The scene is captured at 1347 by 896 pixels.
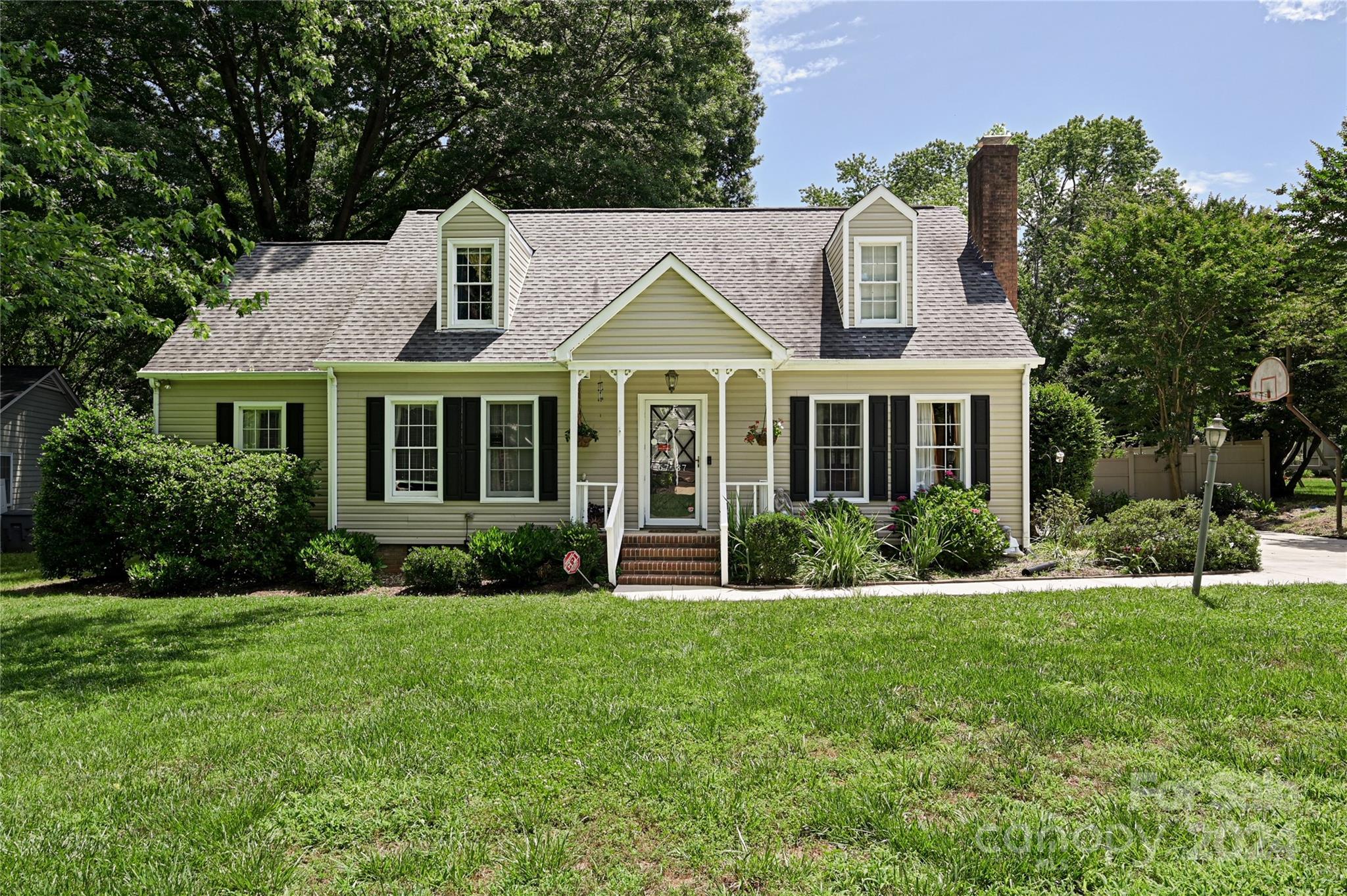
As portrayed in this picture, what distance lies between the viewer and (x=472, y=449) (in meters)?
12.7

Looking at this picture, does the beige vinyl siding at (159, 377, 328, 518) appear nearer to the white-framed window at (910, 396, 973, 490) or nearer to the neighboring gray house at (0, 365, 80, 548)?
the neighboring gray house at (0, 365, 80, 548)

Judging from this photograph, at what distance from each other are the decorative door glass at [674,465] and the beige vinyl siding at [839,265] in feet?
11.3

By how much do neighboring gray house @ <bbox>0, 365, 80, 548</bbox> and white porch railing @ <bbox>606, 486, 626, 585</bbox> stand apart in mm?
17827

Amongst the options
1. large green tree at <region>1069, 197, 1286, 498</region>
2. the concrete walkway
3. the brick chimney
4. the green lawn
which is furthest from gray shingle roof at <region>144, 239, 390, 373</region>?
large green tree at <region>1069, 197, 1286, 498</region>

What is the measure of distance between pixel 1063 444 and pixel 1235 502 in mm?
6798

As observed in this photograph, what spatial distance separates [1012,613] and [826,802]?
4856mm

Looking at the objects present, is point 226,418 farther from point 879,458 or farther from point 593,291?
point 879,458

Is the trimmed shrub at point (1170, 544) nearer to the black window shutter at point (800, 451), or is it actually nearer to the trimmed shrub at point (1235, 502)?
the black window shutter at point (800, 451)

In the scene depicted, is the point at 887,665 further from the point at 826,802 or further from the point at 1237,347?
the point at 1237,347

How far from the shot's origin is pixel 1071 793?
384 cm

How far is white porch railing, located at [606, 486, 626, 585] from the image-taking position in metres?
10.6

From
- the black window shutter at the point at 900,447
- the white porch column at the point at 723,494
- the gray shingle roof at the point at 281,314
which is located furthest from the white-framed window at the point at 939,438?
the gray shingle roof at the point at 281,314

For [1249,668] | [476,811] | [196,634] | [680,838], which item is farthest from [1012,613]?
[196,634]

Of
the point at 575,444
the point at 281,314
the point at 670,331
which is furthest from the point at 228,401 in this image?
the point at 670,331
